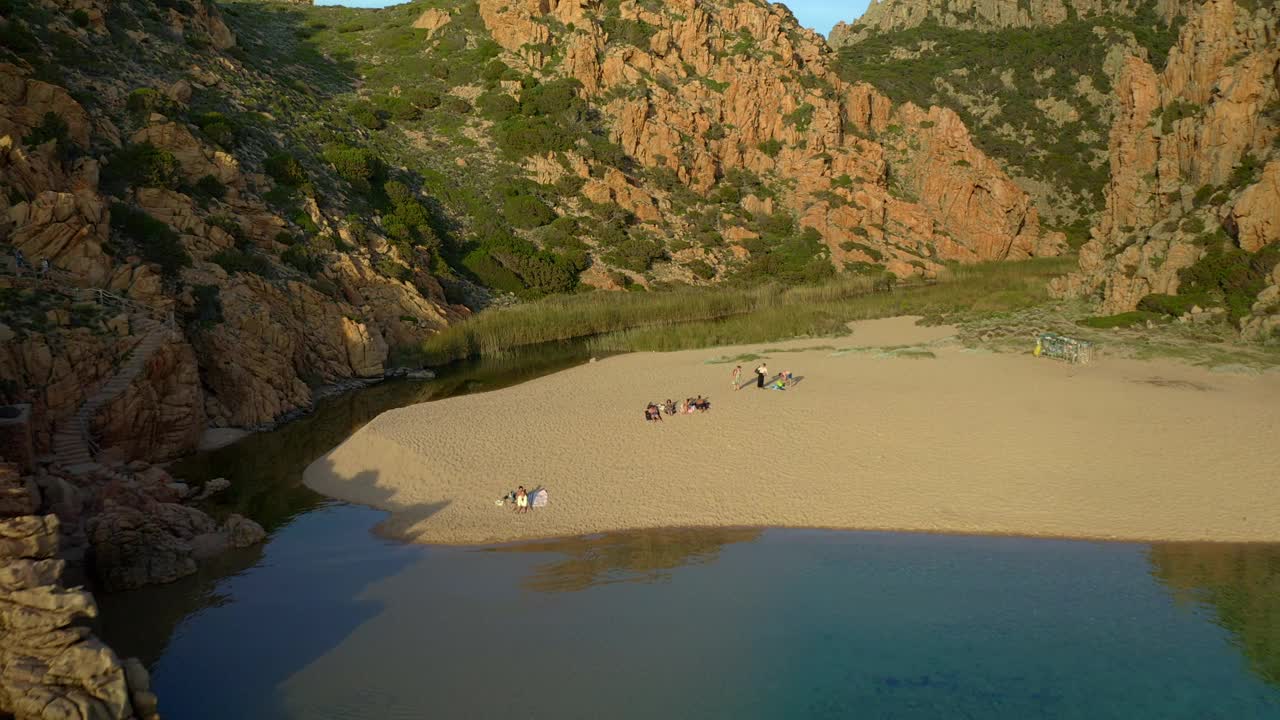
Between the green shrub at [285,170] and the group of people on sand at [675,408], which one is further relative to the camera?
the green shrub at [285,170]

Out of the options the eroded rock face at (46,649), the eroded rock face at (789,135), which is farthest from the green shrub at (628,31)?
the eroded rock face at (46,649)

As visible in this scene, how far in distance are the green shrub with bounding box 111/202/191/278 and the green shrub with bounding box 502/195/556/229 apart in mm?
33458

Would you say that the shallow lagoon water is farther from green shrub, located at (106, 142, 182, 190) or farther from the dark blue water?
green shrub, located at (106, 142, 182, 190)

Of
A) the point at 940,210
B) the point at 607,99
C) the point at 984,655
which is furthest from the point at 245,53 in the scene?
the point at 984,655

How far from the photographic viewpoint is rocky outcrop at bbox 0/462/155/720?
1148 cm

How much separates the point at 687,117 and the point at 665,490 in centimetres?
6621

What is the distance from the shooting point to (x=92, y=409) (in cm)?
2486

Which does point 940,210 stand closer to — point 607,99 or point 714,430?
point 607,99

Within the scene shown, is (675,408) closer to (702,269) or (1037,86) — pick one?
(702,269)

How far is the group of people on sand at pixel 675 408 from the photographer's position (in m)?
27.4

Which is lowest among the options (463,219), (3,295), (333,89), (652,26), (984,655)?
(984,655)

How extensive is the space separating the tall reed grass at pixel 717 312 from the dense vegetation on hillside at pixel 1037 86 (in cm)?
3018

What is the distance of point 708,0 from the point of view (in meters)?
93.9

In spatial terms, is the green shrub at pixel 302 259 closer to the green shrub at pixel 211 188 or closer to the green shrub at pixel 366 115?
the green shrub at pixel 211 188
